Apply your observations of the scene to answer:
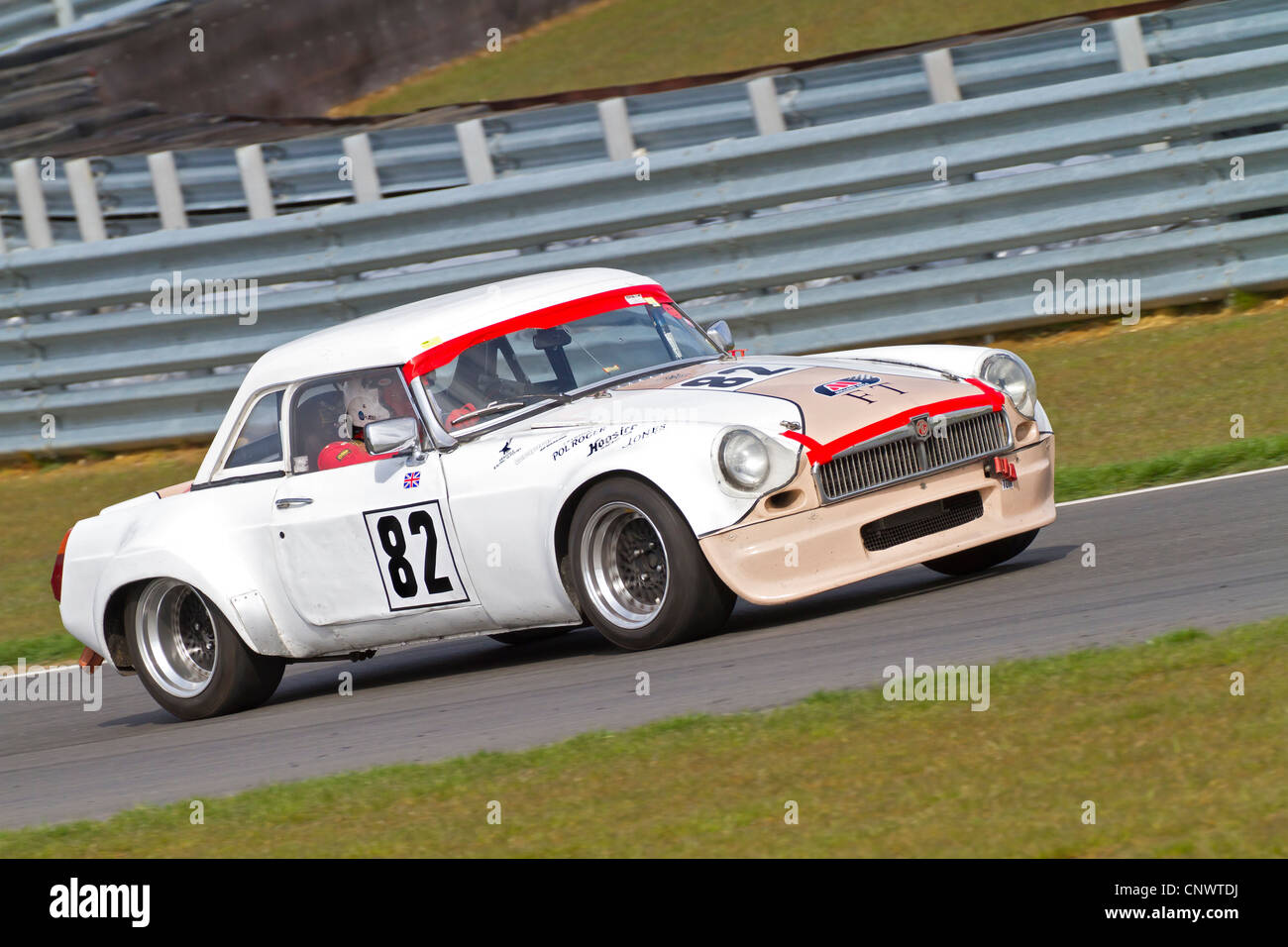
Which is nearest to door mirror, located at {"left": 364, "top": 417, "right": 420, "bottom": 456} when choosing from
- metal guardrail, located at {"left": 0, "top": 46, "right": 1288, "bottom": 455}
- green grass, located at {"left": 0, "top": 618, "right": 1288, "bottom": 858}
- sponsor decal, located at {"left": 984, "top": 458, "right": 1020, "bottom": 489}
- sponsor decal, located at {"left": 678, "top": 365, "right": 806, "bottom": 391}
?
sponsor decal, located at {"left": 678, "top": 365, "right": 806, "bottom": 391}

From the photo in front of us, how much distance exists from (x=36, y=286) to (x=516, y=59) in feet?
27.2

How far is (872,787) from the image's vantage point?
432 centimetres

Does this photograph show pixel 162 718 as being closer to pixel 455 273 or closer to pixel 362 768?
pixel 362 768

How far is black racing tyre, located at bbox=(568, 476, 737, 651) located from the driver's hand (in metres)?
0.84

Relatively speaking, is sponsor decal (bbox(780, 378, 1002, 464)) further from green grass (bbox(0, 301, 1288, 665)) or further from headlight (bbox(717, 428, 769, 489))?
green grass (bbox(0, 301, 1288, 665))

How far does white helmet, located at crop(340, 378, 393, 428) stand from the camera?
24.7ft

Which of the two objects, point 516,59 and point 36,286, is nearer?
point 36,286

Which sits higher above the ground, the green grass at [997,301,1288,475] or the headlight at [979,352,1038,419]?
the green grass at [997,301,1288,475]

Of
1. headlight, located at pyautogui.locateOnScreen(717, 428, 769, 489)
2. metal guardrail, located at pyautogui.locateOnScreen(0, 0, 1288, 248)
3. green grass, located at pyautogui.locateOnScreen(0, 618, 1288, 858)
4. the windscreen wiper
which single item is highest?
metal guardrail, located at pyautogui.locateOnScreen(0, 0, 1288, 248)

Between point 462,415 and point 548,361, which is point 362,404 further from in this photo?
point 548,361

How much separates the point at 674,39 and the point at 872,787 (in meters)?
16.6

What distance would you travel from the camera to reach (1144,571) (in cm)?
670
